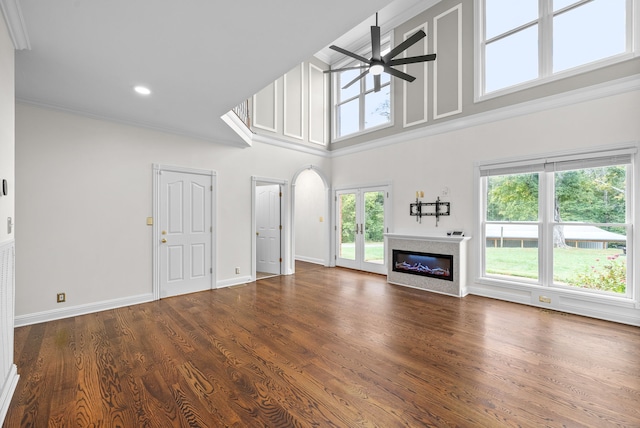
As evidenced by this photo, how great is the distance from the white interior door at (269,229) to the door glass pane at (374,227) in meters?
2.02

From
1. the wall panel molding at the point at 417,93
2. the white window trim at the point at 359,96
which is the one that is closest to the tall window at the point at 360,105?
the white window trim at the point at 359,96

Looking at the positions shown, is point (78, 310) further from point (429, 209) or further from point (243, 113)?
point (429, 209)

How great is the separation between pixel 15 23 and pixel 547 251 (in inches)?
243

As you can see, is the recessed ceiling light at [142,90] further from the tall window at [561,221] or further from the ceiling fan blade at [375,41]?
the tall window at [561,221]

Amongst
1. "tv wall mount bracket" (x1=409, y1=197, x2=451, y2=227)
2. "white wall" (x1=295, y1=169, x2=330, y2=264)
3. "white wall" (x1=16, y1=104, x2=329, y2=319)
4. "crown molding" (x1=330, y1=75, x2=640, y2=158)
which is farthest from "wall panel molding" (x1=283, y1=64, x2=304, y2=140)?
"tv wall mount bracket" (x1=409, y1=197, x2=451, y2=227)

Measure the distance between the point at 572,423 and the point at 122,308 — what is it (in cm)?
494

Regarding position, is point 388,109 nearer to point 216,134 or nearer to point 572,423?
point 216,134

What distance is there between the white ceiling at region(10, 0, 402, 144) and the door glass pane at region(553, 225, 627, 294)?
13.5 feet

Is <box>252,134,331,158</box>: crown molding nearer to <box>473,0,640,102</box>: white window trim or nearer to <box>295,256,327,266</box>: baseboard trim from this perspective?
<box>295,256,327,266</box>: baseboard trim

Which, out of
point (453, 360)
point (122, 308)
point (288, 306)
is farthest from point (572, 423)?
point (122, 308)

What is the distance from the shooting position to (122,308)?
13.2 feet

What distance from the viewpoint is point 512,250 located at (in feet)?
14.6

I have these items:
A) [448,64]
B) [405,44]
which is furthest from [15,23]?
A: [448,64]

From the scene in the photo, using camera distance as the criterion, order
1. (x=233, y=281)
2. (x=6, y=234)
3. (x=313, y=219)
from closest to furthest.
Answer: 1. (x=6, y=234)
2. (x=233, y=281)
3. (x=313, y=219)
